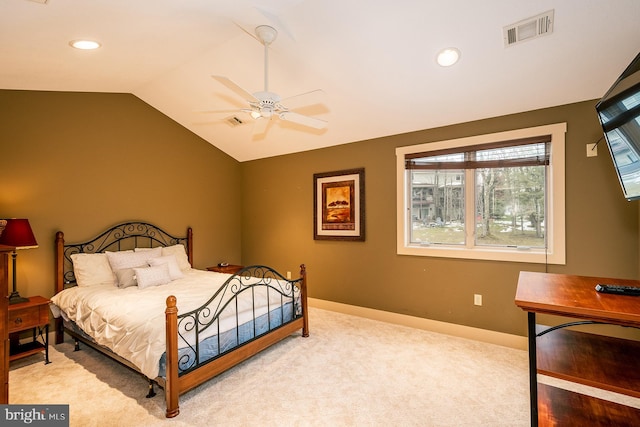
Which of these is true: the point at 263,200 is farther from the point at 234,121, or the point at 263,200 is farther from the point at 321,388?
the point at 321,388

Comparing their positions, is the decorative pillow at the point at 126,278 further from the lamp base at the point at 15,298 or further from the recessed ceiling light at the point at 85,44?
the recessed ceiling light at the point at 85,44

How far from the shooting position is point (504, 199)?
3504 millimetres

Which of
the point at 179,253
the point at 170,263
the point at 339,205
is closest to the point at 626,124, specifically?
the point at 339,205

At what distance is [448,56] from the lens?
2.71 metres

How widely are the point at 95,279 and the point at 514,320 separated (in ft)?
15.5

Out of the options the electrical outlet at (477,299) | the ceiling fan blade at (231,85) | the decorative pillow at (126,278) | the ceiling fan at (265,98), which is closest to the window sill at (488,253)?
the electrical outlet at (477,299)

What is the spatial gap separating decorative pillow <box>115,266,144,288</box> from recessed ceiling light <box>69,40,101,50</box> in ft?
7.41

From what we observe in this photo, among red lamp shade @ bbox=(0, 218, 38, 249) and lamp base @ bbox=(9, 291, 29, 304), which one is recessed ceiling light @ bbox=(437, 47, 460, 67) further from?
lamp base @ bbox=(9, 291, 29, 304)

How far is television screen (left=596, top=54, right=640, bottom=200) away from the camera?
5.34 ft

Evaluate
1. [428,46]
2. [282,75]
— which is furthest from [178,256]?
[428,46]

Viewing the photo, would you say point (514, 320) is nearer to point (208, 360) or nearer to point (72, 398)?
point (208, 360)

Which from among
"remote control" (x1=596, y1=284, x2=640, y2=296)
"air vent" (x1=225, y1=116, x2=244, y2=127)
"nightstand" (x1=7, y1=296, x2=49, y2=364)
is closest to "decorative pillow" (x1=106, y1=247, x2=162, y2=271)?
"nightstand" (x1=7, y1=296, x2=49, y2=364)

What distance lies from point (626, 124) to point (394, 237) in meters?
2.62

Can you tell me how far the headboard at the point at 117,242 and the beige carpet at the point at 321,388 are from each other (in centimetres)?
83
